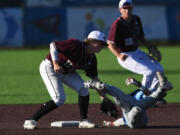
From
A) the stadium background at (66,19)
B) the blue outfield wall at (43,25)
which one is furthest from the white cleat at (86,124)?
the blue outfield wall at (43,25)

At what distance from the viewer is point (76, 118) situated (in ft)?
35.3

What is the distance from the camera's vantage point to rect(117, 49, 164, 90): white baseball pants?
1023 cm

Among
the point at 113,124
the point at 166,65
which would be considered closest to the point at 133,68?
the point at 113,124

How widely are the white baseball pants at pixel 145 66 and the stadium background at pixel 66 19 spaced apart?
25.1 meters

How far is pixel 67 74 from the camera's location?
9367mm

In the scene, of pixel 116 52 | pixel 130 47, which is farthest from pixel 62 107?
pixel 116 52

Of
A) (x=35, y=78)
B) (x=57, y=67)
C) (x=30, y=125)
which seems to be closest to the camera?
(x=57, y=67)

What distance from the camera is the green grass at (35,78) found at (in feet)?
46.1

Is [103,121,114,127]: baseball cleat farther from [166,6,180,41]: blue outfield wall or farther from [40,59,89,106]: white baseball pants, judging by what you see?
[166,6,180,41]: blue outfield wall

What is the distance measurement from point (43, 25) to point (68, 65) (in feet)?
88.7

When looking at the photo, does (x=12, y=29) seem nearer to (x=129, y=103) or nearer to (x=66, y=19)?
(x=66, y=19)

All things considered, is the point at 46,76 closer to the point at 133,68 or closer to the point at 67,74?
the point at 67,74

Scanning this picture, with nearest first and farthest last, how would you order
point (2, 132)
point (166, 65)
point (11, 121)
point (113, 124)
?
point (2, 132), point (113, 124), point (11, 121), point (166, 65)

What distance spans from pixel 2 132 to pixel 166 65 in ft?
49.6
